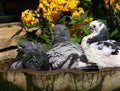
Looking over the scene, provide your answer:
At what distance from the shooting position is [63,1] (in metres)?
2.67

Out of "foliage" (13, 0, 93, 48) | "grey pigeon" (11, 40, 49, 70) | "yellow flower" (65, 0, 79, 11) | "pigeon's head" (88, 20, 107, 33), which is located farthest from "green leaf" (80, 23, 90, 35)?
"grey pigeon" (11, 40, 49, 70)

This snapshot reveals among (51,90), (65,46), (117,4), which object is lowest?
(51,90)

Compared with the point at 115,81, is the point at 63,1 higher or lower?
higher

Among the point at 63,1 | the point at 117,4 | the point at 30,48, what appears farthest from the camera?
the point at 117,4

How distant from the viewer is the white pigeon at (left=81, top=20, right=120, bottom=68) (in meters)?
2.17

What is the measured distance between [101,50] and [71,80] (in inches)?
16.6

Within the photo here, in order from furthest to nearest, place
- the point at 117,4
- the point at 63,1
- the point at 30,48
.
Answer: the point at 117,4
the point at 63,1
the point at 30,48

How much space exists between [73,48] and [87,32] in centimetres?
50

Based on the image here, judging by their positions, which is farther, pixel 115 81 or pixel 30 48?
pixel 30 48

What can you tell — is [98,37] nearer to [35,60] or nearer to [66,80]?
[35,60]

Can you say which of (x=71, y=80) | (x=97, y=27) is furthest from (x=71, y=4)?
(x=71, y=80)

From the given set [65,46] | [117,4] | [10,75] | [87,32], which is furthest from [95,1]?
[10,75]

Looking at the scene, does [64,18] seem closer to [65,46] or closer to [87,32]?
[87,32]

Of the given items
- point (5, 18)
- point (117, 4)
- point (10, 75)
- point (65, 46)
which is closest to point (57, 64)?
point (65, 46)
